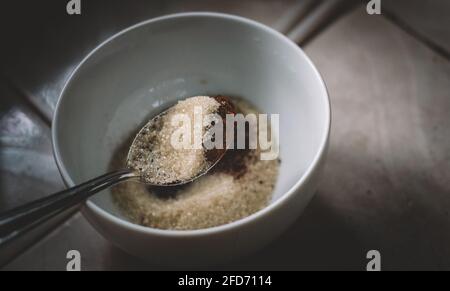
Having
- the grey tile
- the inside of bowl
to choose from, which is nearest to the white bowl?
the inside of bowl

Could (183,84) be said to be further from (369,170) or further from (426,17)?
(426,17)

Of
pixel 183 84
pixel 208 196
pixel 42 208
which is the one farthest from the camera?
pixel 183 84

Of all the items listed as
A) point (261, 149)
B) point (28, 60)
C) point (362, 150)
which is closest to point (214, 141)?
point (261, 149)

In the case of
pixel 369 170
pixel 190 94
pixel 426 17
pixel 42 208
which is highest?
pixel 426 17

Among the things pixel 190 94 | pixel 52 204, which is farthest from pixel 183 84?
pixel 52 204

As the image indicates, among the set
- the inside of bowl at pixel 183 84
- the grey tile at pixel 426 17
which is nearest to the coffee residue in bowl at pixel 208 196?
the inside of bowl at pixel 183 84

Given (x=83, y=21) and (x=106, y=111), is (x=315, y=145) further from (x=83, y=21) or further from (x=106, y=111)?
(x=83, y=21)
